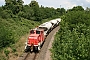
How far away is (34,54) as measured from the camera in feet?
103

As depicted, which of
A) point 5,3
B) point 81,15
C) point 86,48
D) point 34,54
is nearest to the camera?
point 86,48

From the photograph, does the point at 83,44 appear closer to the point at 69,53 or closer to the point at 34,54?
the point at 69,53

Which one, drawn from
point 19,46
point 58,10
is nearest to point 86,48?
point 19,46

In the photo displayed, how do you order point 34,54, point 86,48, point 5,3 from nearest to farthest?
point 86,48
point 34,54
point 5,3

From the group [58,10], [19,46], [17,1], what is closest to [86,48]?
[19,46]

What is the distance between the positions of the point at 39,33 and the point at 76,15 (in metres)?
7.71

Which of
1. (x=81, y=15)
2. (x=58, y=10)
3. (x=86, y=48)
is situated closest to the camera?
(x=86, y=48)

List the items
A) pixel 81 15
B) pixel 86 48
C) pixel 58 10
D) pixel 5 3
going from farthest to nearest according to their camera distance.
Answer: pixel 58 10 < pixel 5 3 < pixel 81 15 < pixel 86 48

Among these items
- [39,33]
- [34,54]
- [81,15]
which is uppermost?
[81,15]

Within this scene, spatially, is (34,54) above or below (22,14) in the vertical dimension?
below

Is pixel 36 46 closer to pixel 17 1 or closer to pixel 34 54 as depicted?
pixel 34 54

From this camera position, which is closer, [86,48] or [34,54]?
[86,48]

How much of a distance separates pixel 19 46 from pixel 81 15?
11617 mm

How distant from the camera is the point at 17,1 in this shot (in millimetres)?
61250
